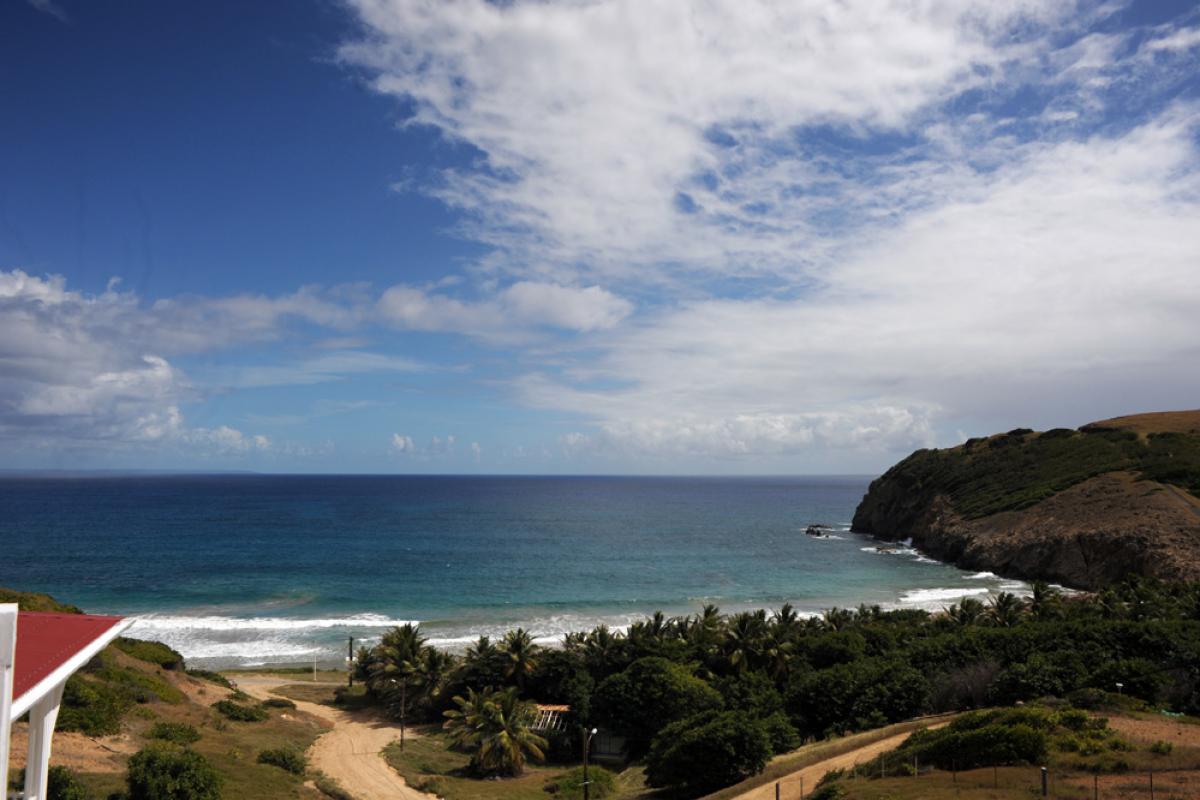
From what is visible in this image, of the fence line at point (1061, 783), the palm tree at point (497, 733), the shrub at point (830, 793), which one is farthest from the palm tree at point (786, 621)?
the shrub at point (830, 793)

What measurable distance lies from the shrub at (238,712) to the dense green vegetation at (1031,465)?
9615 cm

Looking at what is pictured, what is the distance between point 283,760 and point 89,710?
24.9 ft

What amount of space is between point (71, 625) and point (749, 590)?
7854 centimetres

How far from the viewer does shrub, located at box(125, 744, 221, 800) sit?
2041cm

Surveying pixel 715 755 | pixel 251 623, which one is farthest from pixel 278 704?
pixel 251 623

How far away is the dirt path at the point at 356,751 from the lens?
1203 inches

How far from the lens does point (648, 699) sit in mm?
36875

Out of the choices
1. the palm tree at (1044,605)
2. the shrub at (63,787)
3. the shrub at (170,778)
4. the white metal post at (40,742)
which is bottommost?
the palm tree at (1044,605)

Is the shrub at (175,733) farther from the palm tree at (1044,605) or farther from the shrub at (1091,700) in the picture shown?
the palm tree at (1044,605)

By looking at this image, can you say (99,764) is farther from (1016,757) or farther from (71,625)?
(1016,757)

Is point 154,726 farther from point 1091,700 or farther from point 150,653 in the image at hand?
point 1091,700

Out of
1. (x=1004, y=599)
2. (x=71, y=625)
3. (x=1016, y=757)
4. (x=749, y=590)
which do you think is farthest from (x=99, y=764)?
(x=749, y=590)

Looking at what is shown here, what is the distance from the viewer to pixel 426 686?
4325cm

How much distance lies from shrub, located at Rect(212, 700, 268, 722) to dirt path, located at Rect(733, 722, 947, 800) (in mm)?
26316
